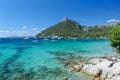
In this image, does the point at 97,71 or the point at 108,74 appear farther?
the point at 97,71

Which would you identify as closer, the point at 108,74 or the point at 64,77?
the point at 108,74

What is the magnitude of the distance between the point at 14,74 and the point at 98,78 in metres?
17.1

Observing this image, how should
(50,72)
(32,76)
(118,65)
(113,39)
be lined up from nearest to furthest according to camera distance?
(118,65) → (32,76) → (50,72) → (113,39)

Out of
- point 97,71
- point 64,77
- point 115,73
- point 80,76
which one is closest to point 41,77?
point 64,77

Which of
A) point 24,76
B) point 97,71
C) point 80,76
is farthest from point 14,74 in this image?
point 97,71

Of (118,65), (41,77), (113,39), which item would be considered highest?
(113,39)

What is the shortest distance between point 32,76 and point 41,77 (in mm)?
1923

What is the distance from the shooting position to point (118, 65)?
34969 mm

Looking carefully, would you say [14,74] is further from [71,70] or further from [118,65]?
[118,65]

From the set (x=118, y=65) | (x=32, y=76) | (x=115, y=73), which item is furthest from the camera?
(x=32, y=76)

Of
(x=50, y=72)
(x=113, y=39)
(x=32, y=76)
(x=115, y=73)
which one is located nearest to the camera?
(x=115, y=73)

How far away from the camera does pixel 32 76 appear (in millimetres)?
37219

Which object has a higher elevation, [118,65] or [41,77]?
[118,65]

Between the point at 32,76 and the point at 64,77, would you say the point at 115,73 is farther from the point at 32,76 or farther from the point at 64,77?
the point at 32,76
